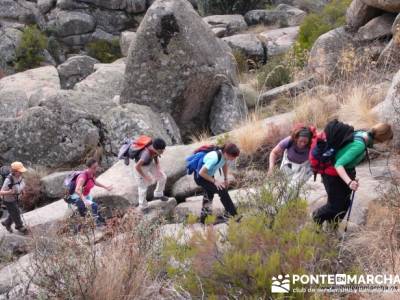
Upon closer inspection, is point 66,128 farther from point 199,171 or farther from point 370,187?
point 370,187

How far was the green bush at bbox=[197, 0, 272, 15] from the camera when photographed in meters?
26.1

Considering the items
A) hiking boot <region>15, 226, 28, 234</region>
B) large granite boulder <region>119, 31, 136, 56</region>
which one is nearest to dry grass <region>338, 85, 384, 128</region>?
hiking boot <region>15, 226, 28, 234</region>

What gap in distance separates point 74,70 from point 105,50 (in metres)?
6.82

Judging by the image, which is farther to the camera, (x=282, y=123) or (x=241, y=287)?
(x=282, y=123)

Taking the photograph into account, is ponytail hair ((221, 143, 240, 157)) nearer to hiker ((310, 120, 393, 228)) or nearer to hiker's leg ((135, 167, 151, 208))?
hiker ((310, 120, 393, 228))

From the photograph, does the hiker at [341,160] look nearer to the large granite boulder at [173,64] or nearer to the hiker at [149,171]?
the hiker at [149,171]

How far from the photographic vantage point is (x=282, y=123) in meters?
9.91

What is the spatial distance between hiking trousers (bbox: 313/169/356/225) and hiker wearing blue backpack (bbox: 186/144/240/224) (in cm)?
145

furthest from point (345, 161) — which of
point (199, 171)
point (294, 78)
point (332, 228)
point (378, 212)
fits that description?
point (294, 78)

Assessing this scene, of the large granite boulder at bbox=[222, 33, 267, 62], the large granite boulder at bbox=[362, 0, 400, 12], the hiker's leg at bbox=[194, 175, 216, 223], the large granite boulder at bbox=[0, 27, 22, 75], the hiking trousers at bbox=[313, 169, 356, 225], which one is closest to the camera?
the hiking trousers at bbox=[313, 169, 356, 225]

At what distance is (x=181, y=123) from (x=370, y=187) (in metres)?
6.21

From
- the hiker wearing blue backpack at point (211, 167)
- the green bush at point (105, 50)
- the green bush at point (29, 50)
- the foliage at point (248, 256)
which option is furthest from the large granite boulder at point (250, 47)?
the foliage at point (248, 256)

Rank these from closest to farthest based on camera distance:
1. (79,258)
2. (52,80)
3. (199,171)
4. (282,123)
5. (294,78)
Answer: (79,258) → (199,171) → (282,123) → (294,78) → (52,80)

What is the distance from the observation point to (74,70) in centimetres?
1936
